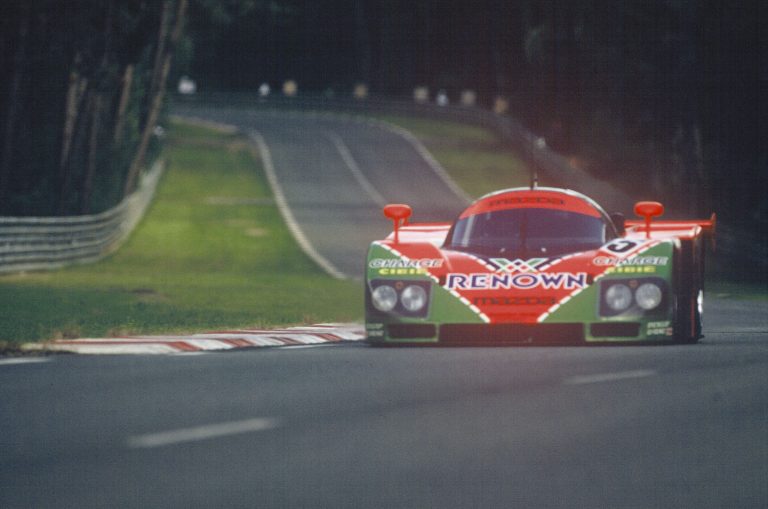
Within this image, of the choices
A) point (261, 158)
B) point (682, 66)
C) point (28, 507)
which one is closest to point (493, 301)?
point (28, 507)

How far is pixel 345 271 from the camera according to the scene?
36.4m

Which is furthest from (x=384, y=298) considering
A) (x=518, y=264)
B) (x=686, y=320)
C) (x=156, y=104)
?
(x=156, y=104)

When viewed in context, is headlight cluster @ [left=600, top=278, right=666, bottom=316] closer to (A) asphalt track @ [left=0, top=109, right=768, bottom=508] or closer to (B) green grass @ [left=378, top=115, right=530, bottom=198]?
(A) asphalt track @ [left=0, top=109, right=768, bottom=508]

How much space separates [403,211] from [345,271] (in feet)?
75.0

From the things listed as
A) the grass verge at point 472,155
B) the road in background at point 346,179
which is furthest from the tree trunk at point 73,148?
the grass verge at point 472,155

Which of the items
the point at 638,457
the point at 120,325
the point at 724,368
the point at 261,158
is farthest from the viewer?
the point at 261,158

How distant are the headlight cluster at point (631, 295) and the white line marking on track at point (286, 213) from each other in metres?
22.4

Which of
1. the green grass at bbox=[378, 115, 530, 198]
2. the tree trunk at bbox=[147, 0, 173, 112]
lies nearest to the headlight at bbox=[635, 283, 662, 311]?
the tree trunk at bbox=[147, 0, 173, 112]

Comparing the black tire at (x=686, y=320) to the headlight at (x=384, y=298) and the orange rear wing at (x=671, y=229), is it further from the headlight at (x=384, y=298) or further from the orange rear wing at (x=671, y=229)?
the headlight at (x=384, y=298)

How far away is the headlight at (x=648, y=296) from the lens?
38.8 feet

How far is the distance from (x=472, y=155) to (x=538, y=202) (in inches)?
2269

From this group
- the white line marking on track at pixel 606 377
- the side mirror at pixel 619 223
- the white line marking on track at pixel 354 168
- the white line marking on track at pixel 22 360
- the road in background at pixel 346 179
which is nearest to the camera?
the white line marking on track at pixel 606 377

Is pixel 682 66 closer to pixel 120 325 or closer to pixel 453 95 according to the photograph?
pixel 120 325

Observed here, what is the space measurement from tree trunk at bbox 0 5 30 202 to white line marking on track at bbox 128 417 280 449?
32325 mm
